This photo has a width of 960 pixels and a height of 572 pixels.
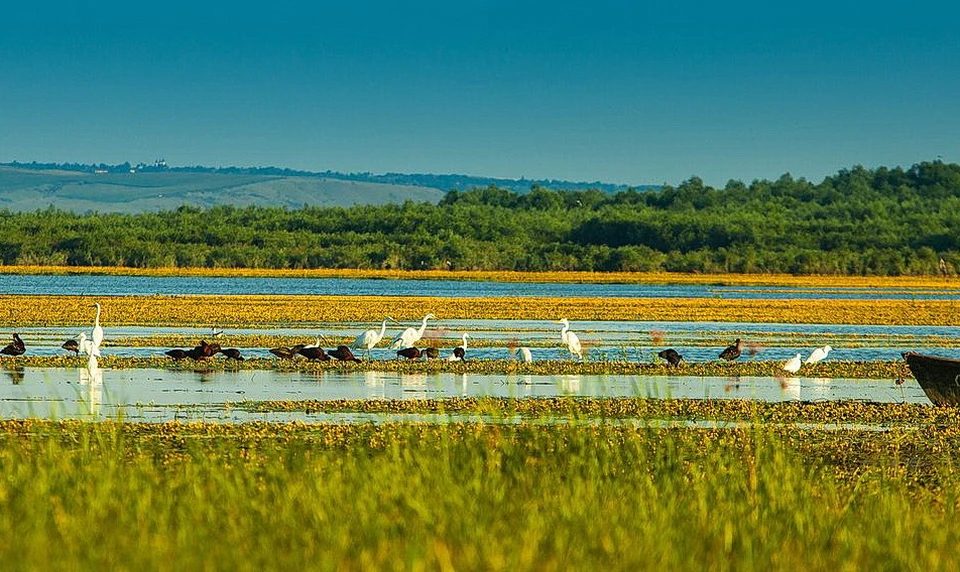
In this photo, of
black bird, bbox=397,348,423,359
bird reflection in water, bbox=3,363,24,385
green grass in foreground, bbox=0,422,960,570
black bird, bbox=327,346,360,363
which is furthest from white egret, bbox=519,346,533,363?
green grass in foreground, bbox=0,422,960,570

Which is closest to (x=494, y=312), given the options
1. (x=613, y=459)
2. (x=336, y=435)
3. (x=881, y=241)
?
(x=336, y=435)

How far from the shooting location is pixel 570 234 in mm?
134625

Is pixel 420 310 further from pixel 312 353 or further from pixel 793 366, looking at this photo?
pixel 793 366

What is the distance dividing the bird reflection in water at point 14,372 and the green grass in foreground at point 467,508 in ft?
30.8

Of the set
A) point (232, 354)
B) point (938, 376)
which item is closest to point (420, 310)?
point (232, 354)

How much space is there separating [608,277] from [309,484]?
80568mm

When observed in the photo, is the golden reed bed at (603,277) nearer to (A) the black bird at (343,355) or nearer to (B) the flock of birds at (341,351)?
(B) the flock of birds at (341,351)

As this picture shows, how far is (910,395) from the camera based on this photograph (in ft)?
78.0

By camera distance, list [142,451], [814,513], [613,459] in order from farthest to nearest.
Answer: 1. [142,451]
2. [613,459]
3. [814,513]

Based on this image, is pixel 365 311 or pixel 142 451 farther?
pixel 365 311

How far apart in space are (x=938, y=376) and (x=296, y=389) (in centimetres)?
883

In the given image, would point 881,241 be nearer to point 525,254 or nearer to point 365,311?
point 525,254

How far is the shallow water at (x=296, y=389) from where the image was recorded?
19016 mm

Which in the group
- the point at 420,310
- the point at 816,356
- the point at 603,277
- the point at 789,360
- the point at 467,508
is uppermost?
the point at 467,508
